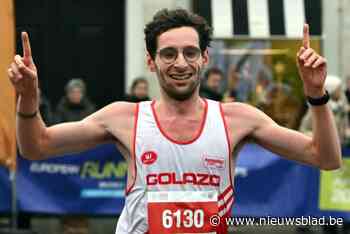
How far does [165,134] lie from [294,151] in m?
0.57

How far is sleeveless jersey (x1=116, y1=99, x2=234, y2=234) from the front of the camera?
4.56 m

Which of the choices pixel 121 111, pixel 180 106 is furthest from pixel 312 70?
pixel 121 111

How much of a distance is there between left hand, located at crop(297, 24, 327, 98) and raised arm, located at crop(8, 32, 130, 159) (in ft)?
2.80

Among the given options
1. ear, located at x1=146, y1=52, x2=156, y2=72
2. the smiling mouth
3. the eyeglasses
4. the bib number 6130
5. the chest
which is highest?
the eyeglasses

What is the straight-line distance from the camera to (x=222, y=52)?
15828 mm

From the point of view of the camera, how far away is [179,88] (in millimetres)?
4613

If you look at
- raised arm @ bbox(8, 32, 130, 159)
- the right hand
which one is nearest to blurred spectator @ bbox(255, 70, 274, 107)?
raised arm @ bbox(8, 32, 130, 159)

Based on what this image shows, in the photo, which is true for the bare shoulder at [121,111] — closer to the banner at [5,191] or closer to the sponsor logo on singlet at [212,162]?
the sponsor logo on singlet at [212,162]

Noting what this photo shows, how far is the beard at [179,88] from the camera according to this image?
4613 millimetres

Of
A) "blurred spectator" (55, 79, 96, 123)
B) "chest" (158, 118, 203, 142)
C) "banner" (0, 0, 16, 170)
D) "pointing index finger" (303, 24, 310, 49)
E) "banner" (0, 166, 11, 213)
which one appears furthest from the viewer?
"blurred spectator" (55, 79, 96, 123)

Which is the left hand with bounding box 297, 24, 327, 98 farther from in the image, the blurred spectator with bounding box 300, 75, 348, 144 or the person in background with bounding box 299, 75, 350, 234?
the blurred spectator with bounding box 300, 75, 348, 144

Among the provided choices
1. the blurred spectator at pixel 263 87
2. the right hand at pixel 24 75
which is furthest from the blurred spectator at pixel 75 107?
the right hand at pixel 24 75

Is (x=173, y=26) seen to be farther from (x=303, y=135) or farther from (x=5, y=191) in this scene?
(x=5, y=191)

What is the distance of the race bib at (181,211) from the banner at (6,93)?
3.58 m
